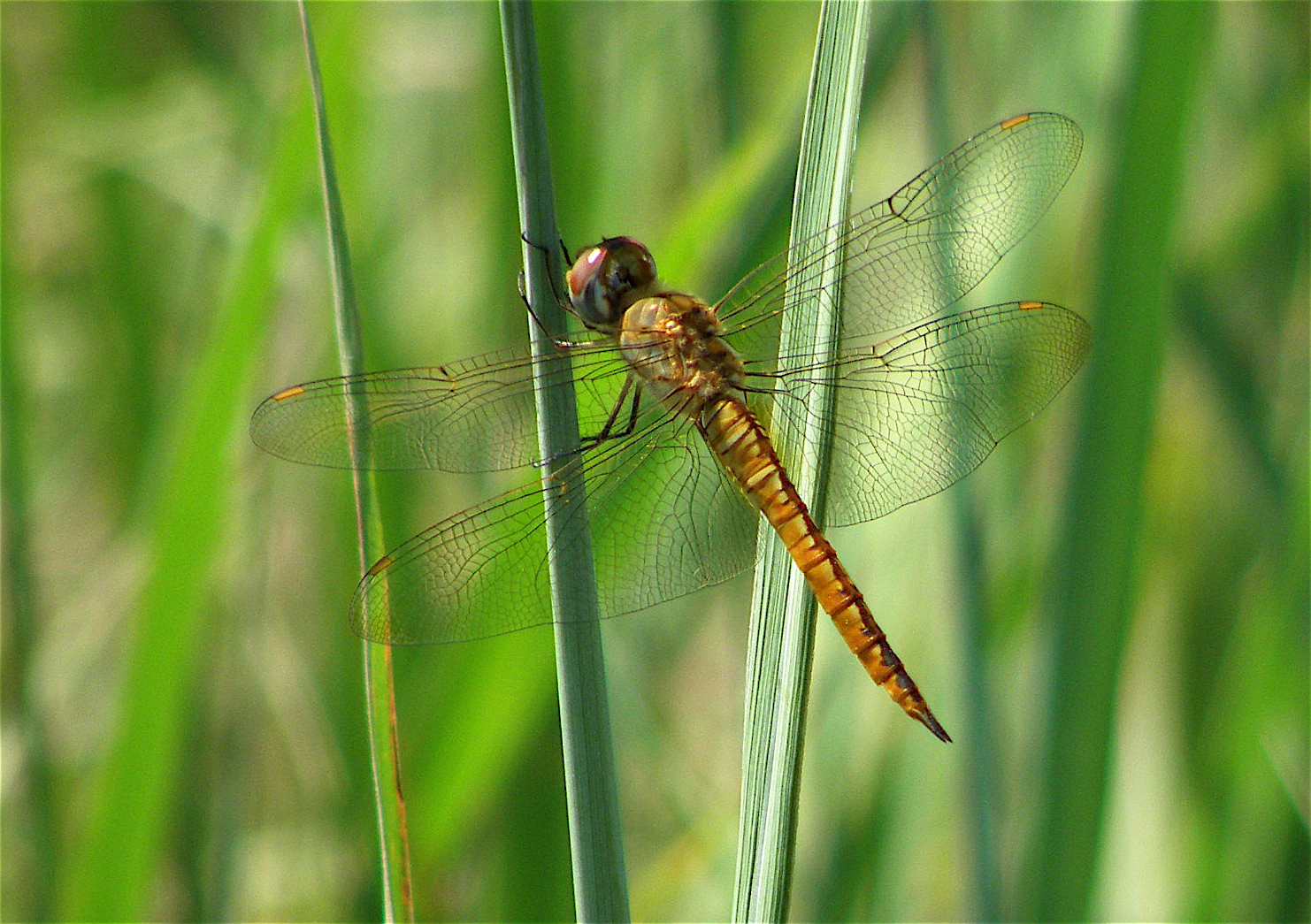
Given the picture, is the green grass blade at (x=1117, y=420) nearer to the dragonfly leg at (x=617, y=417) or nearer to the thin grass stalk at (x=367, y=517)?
the dragonfly leg at (x=617, y=417)

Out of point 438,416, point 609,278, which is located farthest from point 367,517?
point 609,278

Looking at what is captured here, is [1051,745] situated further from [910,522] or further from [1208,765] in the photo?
[1208,765]

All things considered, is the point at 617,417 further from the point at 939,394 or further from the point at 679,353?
the point at 939,394

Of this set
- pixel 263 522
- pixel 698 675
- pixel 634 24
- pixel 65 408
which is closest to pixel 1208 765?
pixel 698 675

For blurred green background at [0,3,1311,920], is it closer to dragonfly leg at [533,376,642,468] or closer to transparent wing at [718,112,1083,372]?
transparent wing at [718,112,1083,372]

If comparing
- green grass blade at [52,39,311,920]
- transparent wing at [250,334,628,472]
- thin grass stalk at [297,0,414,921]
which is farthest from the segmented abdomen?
green grass blade at [52,39,311,920]
